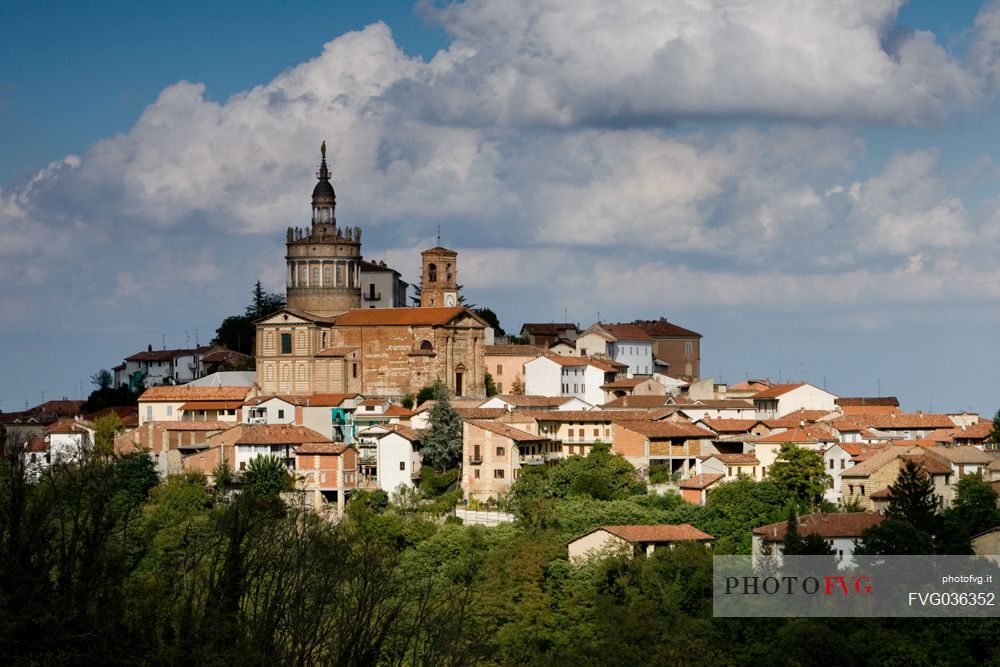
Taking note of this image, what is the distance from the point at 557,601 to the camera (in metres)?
39.9

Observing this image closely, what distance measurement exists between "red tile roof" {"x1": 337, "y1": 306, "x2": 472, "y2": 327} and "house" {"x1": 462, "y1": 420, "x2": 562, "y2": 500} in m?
12.5

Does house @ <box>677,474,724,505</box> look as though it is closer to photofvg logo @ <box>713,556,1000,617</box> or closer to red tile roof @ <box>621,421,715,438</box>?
red tile roof @ <box>621,421,715,438</box>

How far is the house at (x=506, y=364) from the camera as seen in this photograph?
6525cm

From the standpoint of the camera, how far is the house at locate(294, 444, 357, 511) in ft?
165

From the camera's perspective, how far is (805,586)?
123 ft

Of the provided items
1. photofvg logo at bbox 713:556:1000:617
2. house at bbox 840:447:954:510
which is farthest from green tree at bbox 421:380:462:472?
photofvg logo at bbox 713:556:1000:617

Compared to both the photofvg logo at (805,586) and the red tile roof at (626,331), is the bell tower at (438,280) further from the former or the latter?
the photofvg logo at (805,586)

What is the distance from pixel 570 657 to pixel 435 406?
Answer: 60.2 ft

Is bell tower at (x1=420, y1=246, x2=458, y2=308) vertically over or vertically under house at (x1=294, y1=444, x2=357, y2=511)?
over

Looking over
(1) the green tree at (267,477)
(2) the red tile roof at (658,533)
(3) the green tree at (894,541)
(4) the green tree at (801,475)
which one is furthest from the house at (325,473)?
(3) the green tree at (894,541)

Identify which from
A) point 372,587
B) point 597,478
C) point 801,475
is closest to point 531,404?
point 597,478

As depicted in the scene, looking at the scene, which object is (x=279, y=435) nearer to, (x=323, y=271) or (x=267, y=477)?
(x=267, y=477)

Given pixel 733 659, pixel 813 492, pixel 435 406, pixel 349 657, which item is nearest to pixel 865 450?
pixel 813 492

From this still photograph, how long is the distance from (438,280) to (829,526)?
32563 millimetres
